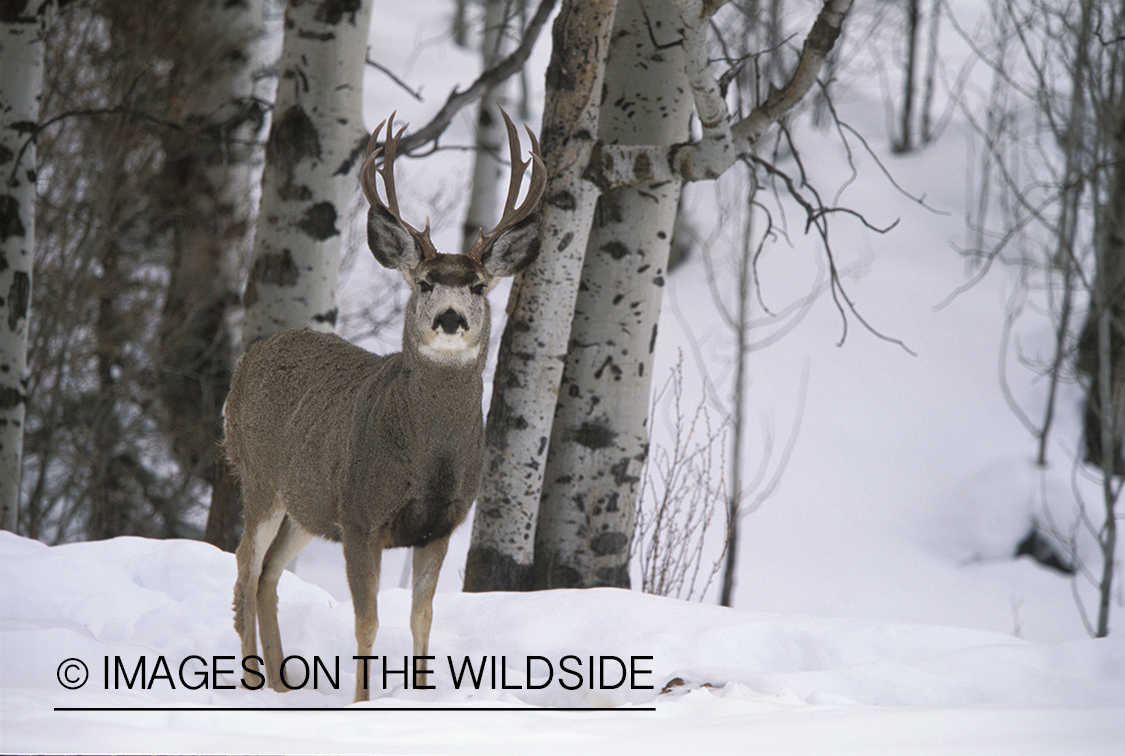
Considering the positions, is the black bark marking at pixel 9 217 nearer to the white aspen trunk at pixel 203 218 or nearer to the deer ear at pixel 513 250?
the white aspen trunk at pixel 203 218

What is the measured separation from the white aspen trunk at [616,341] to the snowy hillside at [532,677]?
94 centimetres

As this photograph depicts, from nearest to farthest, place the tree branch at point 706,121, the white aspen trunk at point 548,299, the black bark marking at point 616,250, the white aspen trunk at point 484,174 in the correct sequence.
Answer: the tree branch at point 706,121 → the white aspen trunk at point 548,299 → the black bark marking at point 616,250 → the white aspen trunk at point 484,174

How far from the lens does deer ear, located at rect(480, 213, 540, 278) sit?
9.18 ft

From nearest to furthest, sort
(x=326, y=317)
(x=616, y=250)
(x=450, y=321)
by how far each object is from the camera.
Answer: (x=450, y=321) < (x=326, y=317) < (x=616, y=250)

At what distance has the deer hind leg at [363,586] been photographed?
2.79m

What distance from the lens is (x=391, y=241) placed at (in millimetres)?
2824

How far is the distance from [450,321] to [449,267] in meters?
0.17

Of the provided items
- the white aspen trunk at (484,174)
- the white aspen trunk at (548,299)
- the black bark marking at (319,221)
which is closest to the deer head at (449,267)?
the white aspen trunk at (548,299)

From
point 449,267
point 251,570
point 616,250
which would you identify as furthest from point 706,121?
point 251,570

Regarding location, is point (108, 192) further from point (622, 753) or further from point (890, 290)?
point (890, 290)

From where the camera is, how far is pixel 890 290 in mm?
14586

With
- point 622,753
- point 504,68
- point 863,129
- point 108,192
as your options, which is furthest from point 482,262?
point 863,129

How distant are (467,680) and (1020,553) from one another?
353 inches

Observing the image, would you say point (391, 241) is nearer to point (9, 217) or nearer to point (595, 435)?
point (595, 435)
